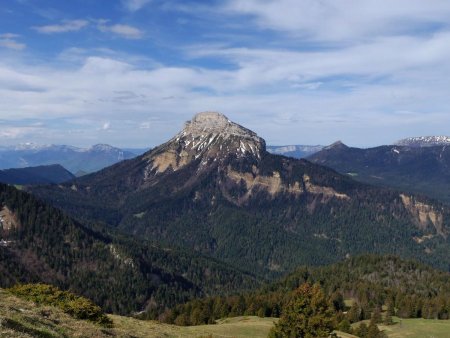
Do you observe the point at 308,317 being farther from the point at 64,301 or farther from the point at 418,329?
the point at 418,329

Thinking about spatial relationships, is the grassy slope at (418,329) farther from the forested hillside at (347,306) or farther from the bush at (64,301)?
the bush at (64,301)

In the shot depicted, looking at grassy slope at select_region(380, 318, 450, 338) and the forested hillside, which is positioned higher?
grassy slope at select_region(380, 318, 450, 338)

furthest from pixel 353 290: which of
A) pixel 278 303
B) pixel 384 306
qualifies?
pixel 278 303

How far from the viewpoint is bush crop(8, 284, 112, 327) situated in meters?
44.4

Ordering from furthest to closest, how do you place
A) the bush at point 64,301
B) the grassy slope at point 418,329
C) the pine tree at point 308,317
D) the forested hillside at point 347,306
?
the forested hillside at point 347,306 → the grassy slope at point 418,329 → the pine tree at point 308,317 → the bush at point 64,301

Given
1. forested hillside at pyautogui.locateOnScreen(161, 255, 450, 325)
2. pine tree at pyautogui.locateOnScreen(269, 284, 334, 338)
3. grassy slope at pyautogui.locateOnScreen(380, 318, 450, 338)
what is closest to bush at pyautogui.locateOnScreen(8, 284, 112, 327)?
pine tree at pyautogui.locateOnScreen(269, 284, 334, 338)

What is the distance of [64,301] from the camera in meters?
46.9

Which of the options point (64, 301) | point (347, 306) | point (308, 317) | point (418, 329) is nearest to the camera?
point (64, 301)

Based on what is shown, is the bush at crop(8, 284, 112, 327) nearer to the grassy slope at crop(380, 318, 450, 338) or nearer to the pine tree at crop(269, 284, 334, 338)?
the pine tree at crop(269, 284, 334, 338)

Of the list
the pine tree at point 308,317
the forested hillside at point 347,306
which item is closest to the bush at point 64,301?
the pine tree at point 308,317

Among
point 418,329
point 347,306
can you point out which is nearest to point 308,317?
point 418,329

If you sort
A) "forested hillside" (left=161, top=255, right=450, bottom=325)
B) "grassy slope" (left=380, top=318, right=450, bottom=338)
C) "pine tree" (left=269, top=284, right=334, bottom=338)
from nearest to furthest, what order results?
"pine tree" (left=269, top=284, right=334, bottom=338) < "grassy slope" (left=380, top=318, right=450, bottom=338) < "forested hillside" (left=161, top=255, right=450, bottom=325)

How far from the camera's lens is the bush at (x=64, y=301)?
44.4m

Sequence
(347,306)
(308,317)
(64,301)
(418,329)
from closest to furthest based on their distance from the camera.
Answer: (64,301), (308,317), (418,329), (347,306)
